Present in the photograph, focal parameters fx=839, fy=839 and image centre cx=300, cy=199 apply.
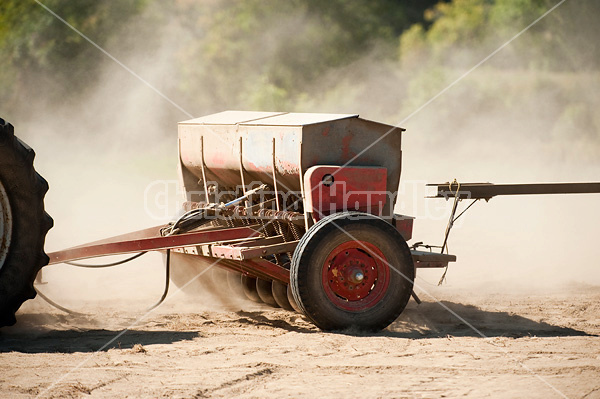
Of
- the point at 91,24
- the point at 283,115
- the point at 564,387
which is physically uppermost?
the point at 91,24

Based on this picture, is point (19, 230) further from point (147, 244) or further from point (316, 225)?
point (316, 225)

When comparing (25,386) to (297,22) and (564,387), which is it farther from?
(297,22)

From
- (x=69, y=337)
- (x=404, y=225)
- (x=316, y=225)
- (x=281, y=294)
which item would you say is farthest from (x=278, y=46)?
(x=69, y=337)

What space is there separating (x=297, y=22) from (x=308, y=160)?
63.3 ft

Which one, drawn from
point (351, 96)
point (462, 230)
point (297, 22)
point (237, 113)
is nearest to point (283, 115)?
point (237, 113)

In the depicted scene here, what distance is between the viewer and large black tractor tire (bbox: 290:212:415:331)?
6766 millimetres

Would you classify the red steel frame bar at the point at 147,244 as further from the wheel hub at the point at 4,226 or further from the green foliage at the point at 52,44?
the green foliage at the point at 52,44

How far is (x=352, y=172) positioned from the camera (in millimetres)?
7062

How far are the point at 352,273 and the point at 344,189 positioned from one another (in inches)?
28.2

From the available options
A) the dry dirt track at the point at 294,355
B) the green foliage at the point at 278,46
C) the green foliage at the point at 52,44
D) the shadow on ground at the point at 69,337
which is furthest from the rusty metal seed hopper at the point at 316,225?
the green foliage at the point at 52,44

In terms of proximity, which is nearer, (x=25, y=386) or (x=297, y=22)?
(x=25, y=386)

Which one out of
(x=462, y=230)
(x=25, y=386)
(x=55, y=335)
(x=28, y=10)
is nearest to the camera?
(x=25, y=386)

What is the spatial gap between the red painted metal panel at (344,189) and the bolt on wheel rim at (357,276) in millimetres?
386

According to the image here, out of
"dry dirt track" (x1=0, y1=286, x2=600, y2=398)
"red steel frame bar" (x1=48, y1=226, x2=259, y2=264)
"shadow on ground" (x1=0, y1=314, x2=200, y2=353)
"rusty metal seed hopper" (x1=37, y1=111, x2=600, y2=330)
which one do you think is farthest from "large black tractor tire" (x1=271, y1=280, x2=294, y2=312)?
"shadow on ground" (x1=0, y1=314, x2=200, y2=353)
